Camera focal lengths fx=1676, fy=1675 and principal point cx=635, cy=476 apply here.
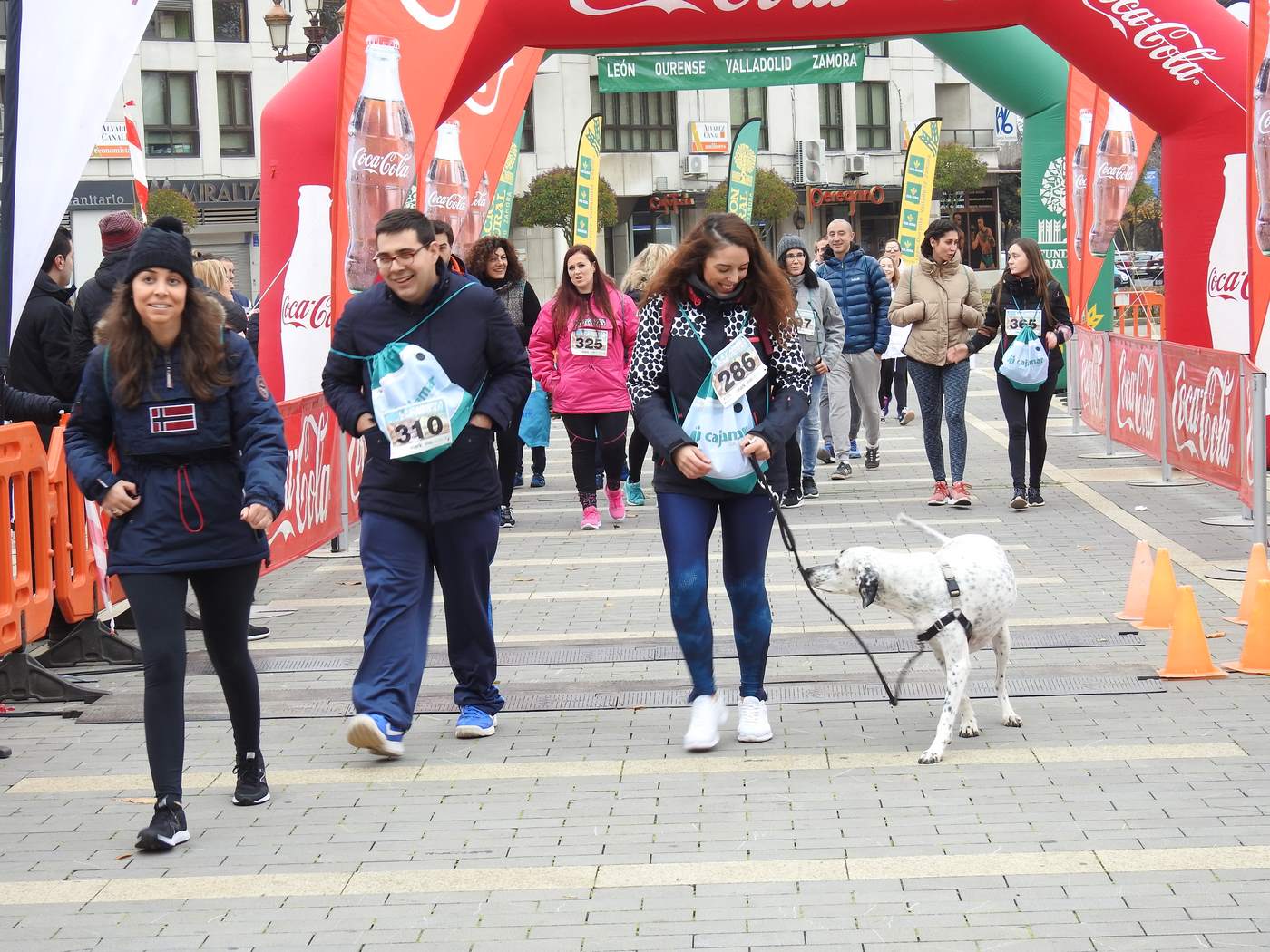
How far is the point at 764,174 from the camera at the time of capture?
52781mm

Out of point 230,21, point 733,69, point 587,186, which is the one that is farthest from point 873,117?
point 733,69

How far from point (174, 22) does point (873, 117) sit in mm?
23616

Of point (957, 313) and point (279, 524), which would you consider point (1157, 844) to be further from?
point (957, 313)

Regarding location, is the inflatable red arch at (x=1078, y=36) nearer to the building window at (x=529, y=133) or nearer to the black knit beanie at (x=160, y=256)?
the black knit beanie at (x=160, y=256)

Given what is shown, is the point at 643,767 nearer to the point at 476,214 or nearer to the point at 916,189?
the point at 476,214

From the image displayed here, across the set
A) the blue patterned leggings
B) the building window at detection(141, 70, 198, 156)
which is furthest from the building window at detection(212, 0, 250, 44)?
the blue patterned leggings

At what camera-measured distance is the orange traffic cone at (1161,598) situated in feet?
25.9

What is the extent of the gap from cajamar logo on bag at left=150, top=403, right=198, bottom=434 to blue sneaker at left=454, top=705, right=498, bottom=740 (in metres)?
1.77

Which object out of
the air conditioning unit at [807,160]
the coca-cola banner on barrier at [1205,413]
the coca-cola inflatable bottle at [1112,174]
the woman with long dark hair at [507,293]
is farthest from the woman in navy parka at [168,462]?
the air conditioning unit at [807,160]

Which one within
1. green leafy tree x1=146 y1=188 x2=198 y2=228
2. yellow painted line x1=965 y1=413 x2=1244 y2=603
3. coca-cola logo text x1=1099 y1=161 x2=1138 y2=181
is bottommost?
yellow painted line x1=965 y1=413 x2=1244 y2=603

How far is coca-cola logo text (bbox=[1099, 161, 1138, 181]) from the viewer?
17734mm

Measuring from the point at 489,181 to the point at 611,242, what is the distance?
3982 cm

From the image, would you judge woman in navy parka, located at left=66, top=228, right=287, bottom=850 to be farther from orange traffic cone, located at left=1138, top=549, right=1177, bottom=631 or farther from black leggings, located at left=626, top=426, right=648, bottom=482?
black leggings, located at left=626, top=426, right=648, bottom=482

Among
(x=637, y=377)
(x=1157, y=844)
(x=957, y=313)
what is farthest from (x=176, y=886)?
(x=957, y=313)
